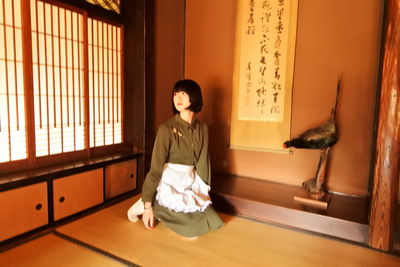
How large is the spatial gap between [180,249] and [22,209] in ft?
4.17

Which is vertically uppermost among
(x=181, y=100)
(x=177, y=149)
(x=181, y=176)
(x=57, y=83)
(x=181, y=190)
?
(x=57, y=83)

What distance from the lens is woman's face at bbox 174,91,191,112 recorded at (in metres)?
2.31

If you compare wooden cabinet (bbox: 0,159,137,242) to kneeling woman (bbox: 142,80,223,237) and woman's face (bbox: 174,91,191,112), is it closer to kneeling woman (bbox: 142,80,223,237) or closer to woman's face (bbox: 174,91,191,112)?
kneeling woman (bbox: 142,80,223,237)

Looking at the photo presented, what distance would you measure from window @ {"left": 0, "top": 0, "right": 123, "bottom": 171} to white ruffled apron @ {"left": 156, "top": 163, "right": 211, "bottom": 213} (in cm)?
107

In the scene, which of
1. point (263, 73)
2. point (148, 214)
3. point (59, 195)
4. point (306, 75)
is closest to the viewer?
point (148, 214)

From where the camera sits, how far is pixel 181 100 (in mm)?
2318

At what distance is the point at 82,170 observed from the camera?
256cm

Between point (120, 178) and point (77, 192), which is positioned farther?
point (120, 178)

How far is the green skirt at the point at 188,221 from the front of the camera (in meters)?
2.16

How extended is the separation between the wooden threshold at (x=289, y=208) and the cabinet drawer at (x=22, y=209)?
5.11 feet

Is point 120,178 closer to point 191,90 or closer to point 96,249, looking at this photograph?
point 96,249

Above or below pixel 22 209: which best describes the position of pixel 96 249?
below

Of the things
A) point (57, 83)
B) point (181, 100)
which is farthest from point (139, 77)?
point (181, 100)

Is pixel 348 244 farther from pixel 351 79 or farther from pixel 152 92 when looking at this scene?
pixel 152 92
